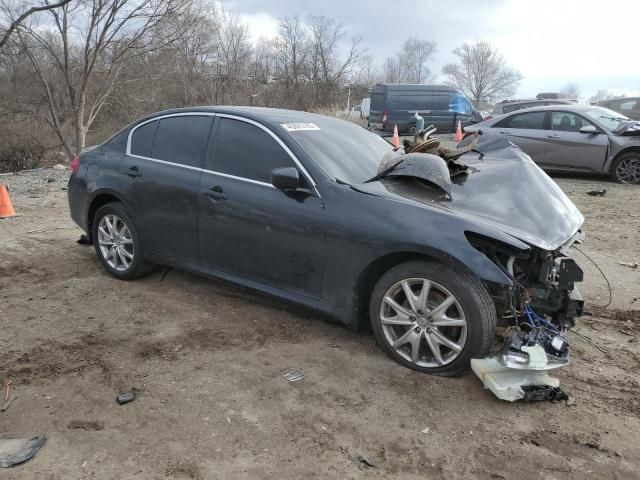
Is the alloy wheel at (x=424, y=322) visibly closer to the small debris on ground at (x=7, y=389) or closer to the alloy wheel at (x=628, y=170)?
the small debris on ground at (x=7, y=389)

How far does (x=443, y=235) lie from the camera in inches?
125

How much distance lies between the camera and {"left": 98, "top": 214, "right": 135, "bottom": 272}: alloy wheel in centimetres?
488

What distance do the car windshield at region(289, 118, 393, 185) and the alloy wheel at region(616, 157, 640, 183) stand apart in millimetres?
7583

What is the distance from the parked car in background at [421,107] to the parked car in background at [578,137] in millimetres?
11984

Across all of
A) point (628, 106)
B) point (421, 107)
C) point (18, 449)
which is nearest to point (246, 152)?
point (18, 449)

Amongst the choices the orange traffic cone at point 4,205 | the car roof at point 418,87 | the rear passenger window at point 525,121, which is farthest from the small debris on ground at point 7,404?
the car roof at point 418,87

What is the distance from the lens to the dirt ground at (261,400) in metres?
2.57

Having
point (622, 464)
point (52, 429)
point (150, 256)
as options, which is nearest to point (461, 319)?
point (622, 464)

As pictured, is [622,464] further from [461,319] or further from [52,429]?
[52,429]

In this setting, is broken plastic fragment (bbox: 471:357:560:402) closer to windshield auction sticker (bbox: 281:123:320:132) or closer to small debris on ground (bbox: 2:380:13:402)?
windshield auction sticker (bbox: 281:123:320:132)

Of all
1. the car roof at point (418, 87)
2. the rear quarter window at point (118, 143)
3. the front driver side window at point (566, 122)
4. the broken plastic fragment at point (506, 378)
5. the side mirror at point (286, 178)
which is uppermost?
the car roof at point (418, 87)

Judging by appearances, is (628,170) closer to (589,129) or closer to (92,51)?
(589,129)

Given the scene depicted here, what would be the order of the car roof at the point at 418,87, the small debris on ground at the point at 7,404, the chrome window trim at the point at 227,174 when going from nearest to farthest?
the small debris on ground at the point at 7,404 < the chrome window trim at the point at 227,174 < the car roof at the point at 418,87

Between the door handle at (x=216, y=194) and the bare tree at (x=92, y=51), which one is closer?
the door handle at (x=216, y=194)
